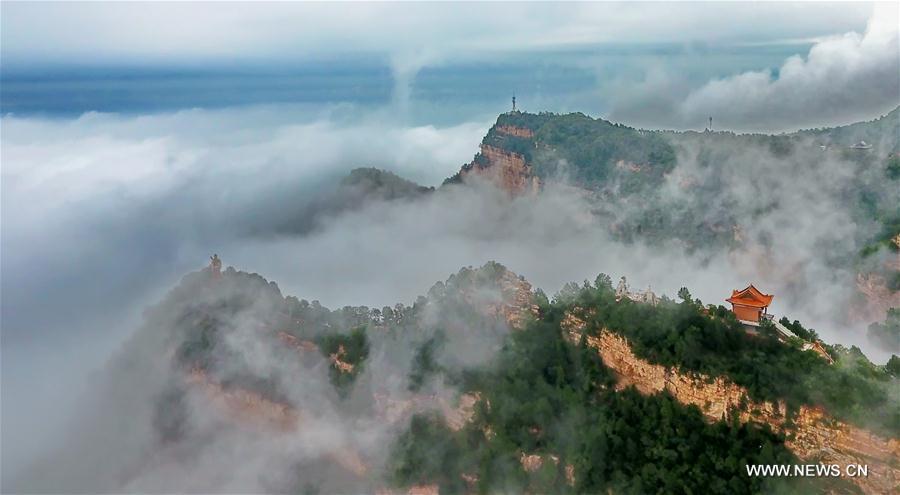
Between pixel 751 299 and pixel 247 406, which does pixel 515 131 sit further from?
pixel 751 299

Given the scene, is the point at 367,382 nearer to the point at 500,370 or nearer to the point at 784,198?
the point at 500,370

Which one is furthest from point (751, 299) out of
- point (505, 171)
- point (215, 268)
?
point (505, 171)

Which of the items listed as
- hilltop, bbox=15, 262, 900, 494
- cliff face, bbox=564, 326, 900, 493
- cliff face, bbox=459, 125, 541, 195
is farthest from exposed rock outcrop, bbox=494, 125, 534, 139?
cliff face, bbox=564, 326, 900, 493

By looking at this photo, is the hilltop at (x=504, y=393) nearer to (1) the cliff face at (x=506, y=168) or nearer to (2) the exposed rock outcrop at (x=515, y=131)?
(1) the cliff face at (x=506, y=168)

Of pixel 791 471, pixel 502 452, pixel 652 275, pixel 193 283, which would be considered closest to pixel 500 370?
pixel 502 452

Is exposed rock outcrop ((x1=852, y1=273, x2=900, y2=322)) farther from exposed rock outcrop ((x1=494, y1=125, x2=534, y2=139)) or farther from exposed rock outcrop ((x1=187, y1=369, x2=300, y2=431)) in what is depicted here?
exposed rock outcrop ((x1=494, y1=125, x2=534, y2=139))

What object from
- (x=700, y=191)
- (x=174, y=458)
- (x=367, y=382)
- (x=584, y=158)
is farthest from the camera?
(x=584, y=158)
